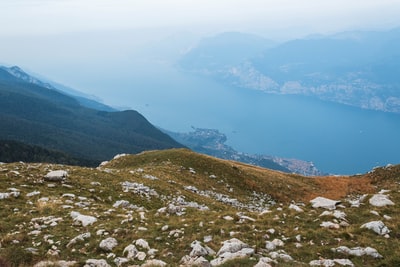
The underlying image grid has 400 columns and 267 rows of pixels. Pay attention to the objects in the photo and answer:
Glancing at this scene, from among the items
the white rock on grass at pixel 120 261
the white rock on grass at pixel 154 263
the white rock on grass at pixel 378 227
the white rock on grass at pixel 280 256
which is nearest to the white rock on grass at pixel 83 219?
the white rock on grass at pixel 120 261

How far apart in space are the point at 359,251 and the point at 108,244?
30.5 ft

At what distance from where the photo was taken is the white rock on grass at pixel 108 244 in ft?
42.5

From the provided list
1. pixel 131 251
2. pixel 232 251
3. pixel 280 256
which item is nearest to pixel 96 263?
pixel 131 251

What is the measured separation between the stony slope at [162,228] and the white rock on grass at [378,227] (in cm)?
4

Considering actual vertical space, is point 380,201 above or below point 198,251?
above

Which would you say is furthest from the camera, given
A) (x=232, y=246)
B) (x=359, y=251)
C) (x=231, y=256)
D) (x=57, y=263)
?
(x=232, y=246)

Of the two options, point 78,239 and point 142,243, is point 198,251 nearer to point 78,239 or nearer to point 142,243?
point 142,243

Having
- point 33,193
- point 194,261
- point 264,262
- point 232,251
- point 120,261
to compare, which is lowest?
point 33,193

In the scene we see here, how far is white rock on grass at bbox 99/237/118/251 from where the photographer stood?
1296 cm

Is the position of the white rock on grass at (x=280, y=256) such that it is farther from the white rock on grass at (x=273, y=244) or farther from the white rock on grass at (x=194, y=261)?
the white rock on grass at (x=194, y=261)

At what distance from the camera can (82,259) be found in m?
11.9

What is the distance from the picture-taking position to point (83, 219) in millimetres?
16453

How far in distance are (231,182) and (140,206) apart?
18113 mm

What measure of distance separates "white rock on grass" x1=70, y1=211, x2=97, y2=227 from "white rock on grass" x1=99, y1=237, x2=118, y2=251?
3086mm
